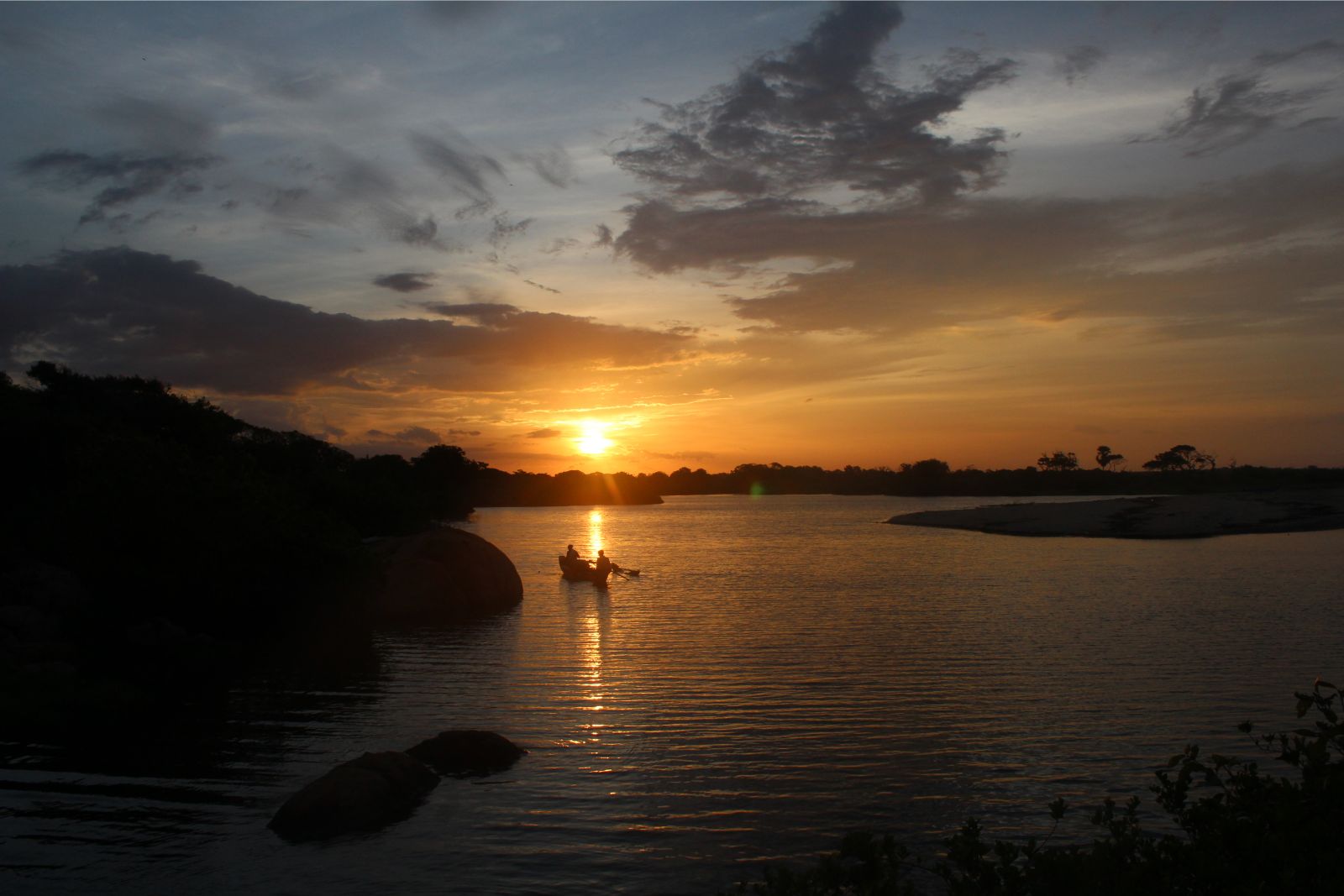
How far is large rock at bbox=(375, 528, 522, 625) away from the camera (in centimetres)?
3042

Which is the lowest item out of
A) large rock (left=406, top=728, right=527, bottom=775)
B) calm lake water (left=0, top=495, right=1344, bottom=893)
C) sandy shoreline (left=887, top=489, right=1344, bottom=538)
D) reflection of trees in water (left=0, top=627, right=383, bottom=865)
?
calm lake water (left=0, top=495, right=1344, bottom=893)

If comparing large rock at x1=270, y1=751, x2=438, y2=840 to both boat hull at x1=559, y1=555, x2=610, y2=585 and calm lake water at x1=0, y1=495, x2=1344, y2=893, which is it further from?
boat hull at x1=559, y1=555, x2=610, y2=585

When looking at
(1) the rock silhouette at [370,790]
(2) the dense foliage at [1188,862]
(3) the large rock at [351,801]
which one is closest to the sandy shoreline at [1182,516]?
(1) the rock silhouette at [370,790]

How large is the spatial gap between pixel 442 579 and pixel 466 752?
18270 mm

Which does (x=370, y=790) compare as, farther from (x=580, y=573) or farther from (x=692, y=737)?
(x=580, y=573)

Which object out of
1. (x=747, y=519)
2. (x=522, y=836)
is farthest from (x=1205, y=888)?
(x=747, y=519)

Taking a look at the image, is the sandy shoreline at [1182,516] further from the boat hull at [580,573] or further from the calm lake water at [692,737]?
the boat hull at [580,573]

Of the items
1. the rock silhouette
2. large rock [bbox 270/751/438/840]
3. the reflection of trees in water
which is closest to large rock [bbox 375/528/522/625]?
the reflection of trees in water

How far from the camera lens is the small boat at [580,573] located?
1682 inches

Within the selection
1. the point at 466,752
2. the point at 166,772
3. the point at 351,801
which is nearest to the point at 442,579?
the point at 166,772

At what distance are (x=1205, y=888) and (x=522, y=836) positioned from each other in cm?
775

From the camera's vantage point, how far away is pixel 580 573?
4453cm

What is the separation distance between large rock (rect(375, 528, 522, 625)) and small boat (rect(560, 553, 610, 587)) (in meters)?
7.45

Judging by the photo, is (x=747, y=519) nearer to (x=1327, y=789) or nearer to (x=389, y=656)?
(x=389, y=656)
